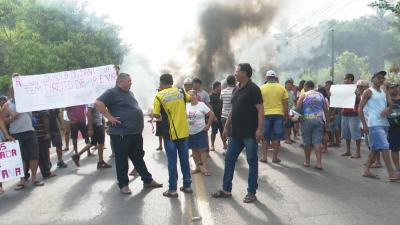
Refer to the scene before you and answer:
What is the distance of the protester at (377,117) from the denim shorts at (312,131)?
3.63 ft

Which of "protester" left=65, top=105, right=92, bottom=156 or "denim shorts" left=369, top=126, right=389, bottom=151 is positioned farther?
"protester" left=65, top=105, right=92, bottom=156

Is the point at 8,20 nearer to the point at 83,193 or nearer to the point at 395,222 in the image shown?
the point at 83,193

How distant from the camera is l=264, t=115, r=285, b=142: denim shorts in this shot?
9117 mm

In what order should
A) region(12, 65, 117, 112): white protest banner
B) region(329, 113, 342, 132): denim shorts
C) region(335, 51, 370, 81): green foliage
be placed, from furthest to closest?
region(335, 51, 370, 81): green foliage
region(329, 113, 342, 132): denim shorts
region(12, 65, 117, 112): white protest banner

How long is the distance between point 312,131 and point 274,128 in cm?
95

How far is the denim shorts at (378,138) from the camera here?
7091 millimetres

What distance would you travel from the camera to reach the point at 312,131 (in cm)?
842

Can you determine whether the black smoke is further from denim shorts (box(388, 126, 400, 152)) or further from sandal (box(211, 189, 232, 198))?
sandal (box(211, 189, 232, 198))

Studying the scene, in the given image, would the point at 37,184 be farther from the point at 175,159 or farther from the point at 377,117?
the point at 377,117

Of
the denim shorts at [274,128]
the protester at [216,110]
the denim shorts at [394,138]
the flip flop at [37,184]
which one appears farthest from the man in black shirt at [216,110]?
the flip flop at [37,184]

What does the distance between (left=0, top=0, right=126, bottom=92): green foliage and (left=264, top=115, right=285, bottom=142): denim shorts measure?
15395mm

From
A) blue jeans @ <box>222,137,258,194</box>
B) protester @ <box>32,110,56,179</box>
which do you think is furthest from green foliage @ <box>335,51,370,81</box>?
blue jeans @ <box>222,137,258,194</box>

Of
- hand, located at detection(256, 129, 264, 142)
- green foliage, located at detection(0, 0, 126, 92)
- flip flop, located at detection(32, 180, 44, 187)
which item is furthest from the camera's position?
green foliage, located at detection(0, 0, 126, 92)

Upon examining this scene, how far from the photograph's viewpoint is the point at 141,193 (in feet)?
22.4
